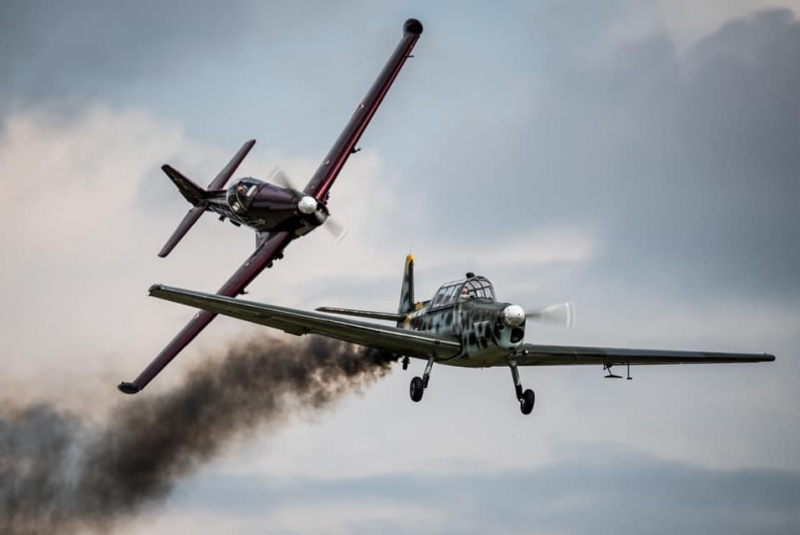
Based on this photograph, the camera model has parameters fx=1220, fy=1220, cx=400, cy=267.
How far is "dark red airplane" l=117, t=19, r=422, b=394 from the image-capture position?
151 ft

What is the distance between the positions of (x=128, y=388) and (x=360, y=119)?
16.9 metres

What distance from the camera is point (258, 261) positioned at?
4881 centimetres

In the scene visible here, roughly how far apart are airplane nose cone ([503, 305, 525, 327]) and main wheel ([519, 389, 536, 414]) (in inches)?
89.5

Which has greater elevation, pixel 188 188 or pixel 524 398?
pixel 188 188

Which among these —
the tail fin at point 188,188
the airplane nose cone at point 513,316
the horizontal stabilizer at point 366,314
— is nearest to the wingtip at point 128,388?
the horizontal stabilizer at point 366,314

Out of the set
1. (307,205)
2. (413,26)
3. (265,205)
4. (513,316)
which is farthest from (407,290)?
(413,26)

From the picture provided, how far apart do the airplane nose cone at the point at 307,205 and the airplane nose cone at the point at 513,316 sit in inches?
534

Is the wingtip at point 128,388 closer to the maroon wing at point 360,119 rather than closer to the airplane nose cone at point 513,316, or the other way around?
the maroon wing at point 360,119

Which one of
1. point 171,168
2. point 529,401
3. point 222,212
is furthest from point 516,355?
point 171,168

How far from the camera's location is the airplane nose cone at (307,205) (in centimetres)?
4641

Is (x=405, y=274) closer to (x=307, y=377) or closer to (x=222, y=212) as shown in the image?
(x=307, y=377)

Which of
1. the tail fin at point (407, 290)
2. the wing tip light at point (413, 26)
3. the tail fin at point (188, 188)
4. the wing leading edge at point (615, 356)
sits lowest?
the wing leading edge at point (615, 356)

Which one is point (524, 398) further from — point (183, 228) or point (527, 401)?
point (183, 228)

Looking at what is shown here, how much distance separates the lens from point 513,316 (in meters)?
34.8
